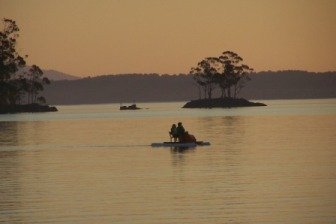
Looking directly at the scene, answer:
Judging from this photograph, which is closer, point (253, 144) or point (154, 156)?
point (154, 156)

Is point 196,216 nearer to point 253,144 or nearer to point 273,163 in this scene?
point 273,163

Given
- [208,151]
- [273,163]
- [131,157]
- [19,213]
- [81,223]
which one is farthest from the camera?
[208,151]

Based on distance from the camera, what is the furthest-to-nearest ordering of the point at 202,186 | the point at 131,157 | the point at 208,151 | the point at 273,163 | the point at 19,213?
the point at 208,151 → the point at 131,157 → the point at 273,163 → the point at 202,186 → the point at 19,213

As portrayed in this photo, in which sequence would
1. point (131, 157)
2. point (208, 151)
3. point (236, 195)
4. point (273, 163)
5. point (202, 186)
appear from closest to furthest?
1. point (236, 195)
2. point (202, 186)
3. point (273, 163)
4. point (131, 157)
5. point (208, 151)

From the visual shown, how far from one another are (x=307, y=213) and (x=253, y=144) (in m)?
42.7

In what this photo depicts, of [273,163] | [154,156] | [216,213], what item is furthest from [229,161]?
[216,213]

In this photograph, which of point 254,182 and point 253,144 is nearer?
point 254,182

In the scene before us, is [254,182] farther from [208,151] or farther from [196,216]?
[208,151]

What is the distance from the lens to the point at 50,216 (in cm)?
3206

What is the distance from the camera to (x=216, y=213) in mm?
31938

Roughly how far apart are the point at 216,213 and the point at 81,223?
4.95 meters

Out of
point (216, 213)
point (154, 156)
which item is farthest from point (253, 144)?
point (216, 213)

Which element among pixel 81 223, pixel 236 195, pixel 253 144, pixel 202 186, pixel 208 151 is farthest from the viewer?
pixel 253 144

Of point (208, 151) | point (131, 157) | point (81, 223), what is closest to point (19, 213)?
point (81, 223)
